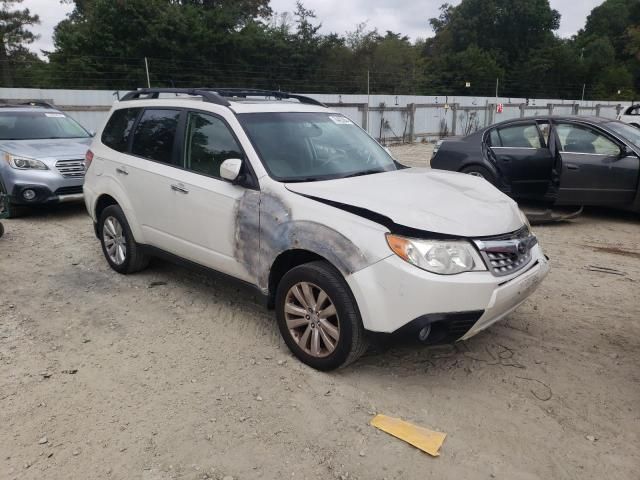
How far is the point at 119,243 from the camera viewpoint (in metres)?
5.21

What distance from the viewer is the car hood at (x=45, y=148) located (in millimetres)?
7559

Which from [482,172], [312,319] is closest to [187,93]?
[312,319]

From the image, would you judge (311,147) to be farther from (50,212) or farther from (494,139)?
(50,212)

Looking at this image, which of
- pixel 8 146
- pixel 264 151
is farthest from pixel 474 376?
pixel 8 146

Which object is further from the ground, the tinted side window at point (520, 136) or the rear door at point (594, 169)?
the tinted side window at point (520, 136)

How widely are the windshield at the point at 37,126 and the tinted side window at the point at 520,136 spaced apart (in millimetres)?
6932

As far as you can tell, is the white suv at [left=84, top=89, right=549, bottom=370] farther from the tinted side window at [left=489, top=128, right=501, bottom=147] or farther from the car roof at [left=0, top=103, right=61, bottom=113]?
the car roof at [left=0, top=103, right=61, bottom=113]

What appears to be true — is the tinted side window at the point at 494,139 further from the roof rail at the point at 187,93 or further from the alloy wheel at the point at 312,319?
the alloy wheel at the point at 312,319

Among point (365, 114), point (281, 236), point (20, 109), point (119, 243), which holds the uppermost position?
point (20, 109)

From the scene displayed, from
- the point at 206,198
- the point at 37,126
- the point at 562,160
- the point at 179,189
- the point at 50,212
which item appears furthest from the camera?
the point at 37,126

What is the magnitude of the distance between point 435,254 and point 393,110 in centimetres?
1968

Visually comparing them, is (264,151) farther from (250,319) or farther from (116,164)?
(116,164)

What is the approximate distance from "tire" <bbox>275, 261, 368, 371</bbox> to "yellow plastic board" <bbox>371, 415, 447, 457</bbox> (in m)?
0.45

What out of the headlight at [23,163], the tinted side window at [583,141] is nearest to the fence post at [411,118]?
the tinted side window at [583,141]
